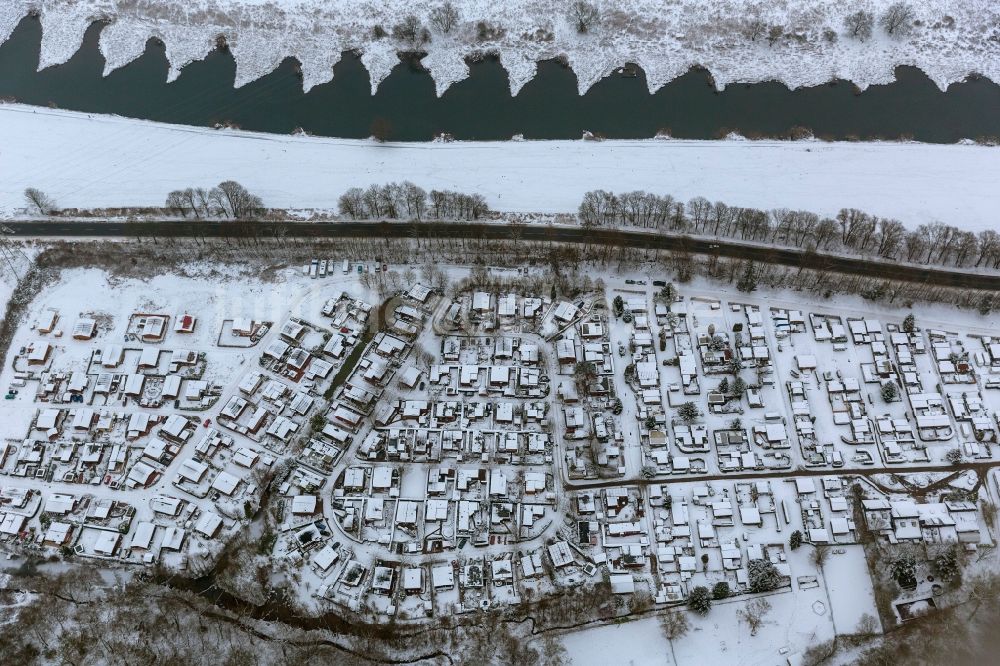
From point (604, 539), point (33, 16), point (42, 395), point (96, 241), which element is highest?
point (33, 16)

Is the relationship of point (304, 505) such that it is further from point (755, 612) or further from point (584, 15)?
point (584, 15)

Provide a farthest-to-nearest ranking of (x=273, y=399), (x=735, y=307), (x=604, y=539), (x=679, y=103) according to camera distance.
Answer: (x=679, y=103), (x=735, y=307), (x=273, y=399), (x=604, y=539)

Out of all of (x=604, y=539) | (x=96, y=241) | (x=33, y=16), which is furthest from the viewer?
(x=33, y=16)

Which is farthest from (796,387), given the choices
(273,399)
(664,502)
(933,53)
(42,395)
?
(42,395)

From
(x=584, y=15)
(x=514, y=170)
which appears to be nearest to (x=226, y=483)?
(x=514, y=170)

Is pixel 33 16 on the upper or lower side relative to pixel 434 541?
upper

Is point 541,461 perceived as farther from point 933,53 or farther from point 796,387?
point 933,53

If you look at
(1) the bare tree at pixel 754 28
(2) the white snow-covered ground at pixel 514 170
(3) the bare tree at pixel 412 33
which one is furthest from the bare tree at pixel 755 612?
(3) the bare tree at pixel 412 33

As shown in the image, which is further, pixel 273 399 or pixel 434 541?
pixel 273 399
